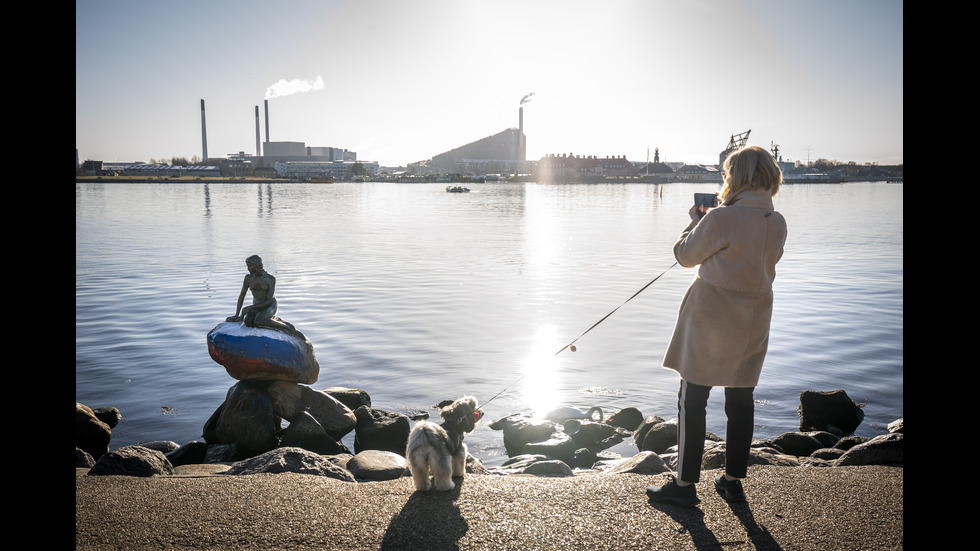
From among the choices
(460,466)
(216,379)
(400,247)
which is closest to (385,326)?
(216,379)

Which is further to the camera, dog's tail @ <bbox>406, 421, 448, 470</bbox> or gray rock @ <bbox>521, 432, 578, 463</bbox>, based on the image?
gray rock @ <bbox>521, 432, 578, 463</bbox>

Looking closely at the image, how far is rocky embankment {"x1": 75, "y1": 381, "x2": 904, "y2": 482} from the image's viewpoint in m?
5.82

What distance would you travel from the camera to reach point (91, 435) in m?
7.29

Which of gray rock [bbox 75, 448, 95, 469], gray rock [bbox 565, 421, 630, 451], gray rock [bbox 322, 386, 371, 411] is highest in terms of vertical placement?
gray rock [bbox 75, 448, 95, 469]

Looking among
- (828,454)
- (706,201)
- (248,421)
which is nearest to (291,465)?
(248,421)

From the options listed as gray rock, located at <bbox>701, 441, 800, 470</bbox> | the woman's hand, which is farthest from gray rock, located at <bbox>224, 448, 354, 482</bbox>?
the woman's hand

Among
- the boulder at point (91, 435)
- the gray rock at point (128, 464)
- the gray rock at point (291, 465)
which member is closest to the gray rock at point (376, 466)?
the gray rock at point (291, 465)

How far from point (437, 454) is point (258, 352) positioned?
12.3 feet

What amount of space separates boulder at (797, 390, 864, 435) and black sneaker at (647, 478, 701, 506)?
17.4ft

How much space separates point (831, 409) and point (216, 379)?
354 inches

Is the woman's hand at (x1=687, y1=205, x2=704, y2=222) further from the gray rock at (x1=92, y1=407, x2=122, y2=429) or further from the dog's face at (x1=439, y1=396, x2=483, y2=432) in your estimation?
the gray rock at (x1=92, y1=407, x2=122, y2=429)

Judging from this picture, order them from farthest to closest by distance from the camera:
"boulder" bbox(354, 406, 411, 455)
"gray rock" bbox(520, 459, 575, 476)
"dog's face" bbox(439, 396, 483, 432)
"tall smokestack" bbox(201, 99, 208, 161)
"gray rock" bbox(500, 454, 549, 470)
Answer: "tall smokestack" bbox(201, 99, 208, 161) → "boulder" bbox(354, 406, 411, 455) → "gray rock" bbox(500, 454, 549, 470) → "gray rock" bbox(520, 459, 575, 476) → "dog's face" bbox(439, 396, 483, 432)
